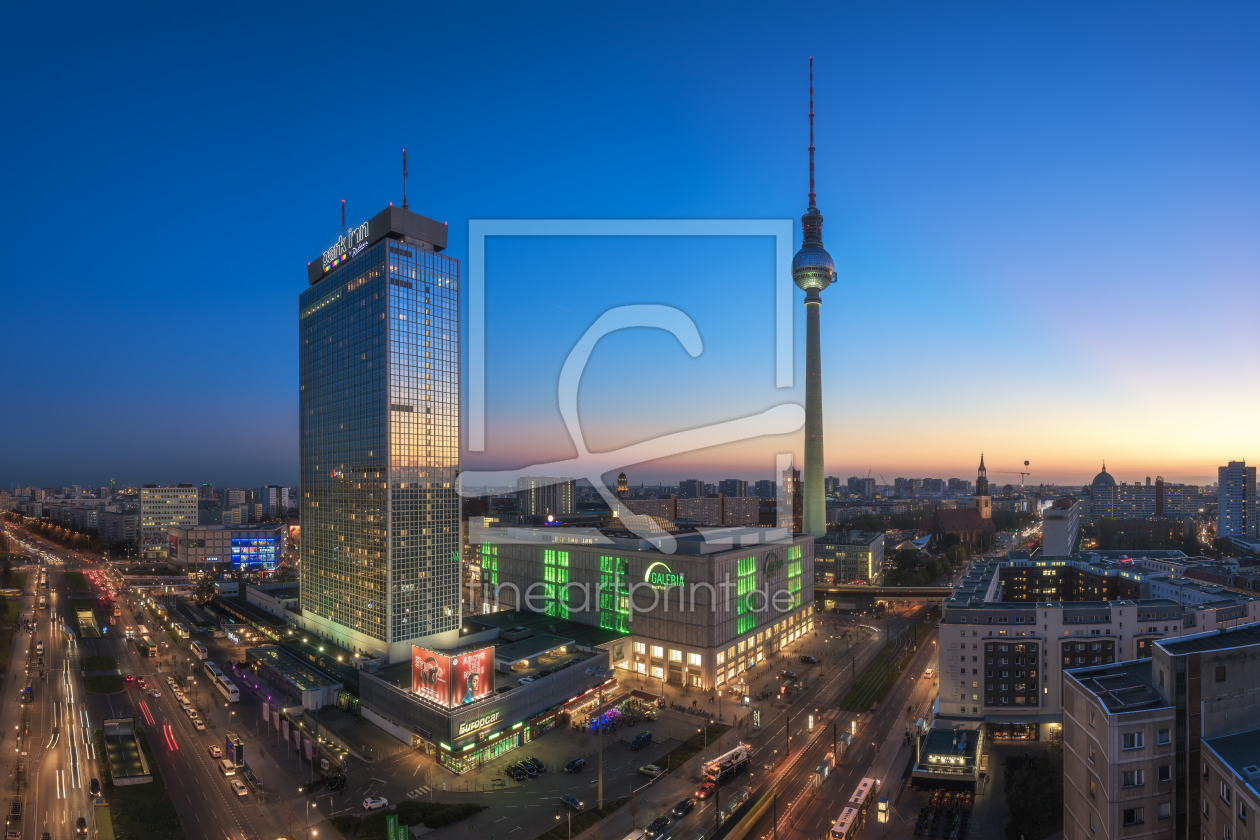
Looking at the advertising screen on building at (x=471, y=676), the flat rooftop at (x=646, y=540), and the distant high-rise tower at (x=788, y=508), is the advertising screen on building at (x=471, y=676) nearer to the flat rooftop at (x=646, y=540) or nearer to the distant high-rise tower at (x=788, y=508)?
the flat rooftop at (x=646, y=540)

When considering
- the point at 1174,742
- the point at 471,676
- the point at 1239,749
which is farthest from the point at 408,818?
the point at 1239,749

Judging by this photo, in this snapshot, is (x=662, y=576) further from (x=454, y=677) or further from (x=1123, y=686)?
(x=1123, y=686)

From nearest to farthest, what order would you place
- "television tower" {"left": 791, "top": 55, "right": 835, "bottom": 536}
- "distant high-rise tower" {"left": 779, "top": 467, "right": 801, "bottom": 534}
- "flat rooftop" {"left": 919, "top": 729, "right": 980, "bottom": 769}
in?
"flat rooftop" {"left": 919, "top": 729, "right": 980, "bottom": 769} < "television tower" {"left": 791, "top": 55, "right": 835, "bottom": 536} < "distant high-rise tower" {"left": 779, "top": 467, "right": 801, "bottom": 534}

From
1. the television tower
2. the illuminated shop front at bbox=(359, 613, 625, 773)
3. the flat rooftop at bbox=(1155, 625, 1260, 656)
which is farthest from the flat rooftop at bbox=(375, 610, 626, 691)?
the television tower

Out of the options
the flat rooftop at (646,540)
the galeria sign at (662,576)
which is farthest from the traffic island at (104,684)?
the galeria sign at (662,576)

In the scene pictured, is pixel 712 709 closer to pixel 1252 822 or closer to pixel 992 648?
pixel 992 648

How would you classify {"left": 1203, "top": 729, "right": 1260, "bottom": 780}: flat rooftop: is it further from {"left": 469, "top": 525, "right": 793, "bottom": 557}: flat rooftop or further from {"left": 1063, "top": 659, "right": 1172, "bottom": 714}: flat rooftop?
{"left": 469, "top": 525, "right": 793, "bottom": 557}: flat rooftop

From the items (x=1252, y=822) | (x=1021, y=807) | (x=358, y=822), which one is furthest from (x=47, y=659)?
(x=1252, y=822)
